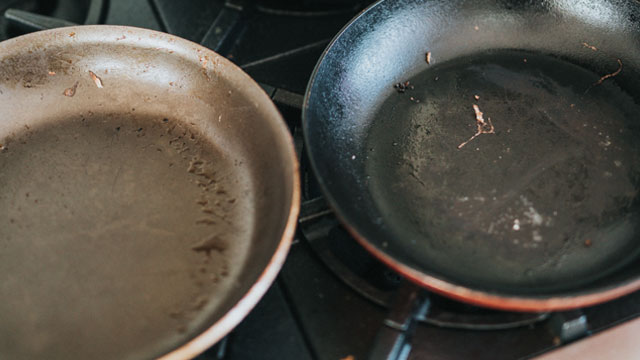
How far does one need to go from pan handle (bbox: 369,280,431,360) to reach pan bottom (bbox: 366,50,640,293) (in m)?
0.03

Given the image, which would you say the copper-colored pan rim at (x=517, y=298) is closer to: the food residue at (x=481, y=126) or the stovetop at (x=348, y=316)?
the stovetop at (x=348, y=316)

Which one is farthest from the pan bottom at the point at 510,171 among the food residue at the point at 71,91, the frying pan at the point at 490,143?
the food residue at the point at 71,91

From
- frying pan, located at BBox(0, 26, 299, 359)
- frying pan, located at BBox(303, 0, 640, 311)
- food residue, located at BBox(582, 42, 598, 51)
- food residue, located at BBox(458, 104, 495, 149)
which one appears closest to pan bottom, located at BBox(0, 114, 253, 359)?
frying pan, located at BBox(0, 26, 299, 359)

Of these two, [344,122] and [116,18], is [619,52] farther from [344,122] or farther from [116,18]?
[116,18]

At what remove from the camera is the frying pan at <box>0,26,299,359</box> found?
554 mm

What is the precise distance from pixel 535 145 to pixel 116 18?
72cm

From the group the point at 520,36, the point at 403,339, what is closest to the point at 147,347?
the point at 403,339

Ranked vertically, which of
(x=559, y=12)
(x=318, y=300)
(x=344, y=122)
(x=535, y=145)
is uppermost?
(x=559, y=12)

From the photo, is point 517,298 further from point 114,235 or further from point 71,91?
point 71,91

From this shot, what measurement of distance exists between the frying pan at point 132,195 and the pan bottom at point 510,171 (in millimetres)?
153

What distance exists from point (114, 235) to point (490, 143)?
45cm

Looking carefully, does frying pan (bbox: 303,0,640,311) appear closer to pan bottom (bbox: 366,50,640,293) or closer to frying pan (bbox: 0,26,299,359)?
pan bottom (bbox: 366,50,640,293)

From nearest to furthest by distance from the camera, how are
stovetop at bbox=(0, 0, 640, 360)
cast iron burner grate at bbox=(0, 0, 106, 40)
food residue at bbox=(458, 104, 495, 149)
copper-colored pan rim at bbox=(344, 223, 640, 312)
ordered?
copper-colored pan rim at bbox=(344, 223, 640, 312) → stovetop at bbox=(0, 0, 640, 360) → food residue at bbox=(458, 104, 495, 149) → cast iron burner grate at bbox=(0, 0, 106, 40)

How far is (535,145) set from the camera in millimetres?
687
